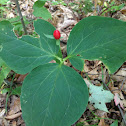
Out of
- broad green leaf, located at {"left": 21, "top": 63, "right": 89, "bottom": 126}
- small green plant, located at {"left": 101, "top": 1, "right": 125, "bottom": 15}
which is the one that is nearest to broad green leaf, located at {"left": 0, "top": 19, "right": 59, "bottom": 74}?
broad green leaf, located at {"left": 21, "top": 63, "right": 89, "bottom": 126}

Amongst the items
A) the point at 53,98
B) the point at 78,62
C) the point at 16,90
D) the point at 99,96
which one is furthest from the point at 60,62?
the point at 16,90

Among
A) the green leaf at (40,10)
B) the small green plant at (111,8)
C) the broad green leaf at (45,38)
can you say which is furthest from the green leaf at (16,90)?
the small green plant at (111,8)

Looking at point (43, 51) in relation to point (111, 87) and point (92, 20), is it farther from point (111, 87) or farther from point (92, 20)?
point (111, 87)

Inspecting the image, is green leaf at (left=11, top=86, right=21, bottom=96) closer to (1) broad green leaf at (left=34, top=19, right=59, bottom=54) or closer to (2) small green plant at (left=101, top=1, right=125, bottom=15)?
(1) broad green leaf at (left=34, top=19, right=59, bottom=54)

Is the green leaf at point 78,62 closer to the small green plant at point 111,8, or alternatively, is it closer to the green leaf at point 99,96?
the green leaf at point 99,96

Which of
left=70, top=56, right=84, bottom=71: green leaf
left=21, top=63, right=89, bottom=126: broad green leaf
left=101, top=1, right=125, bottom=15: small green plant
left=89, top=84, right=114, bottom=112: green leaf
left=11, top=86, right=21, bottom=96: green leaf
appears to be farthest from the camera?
left=101, top=1, right=125, bottom=15: small green plant

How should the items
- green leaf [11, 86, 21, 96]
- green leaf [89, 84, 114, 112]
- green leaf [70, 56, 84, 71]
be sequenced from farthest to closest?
green leaf [11, 86, 21, 96], green leaf [89, 84, 114, 112], green leaf [70, 56, 84, 71]
